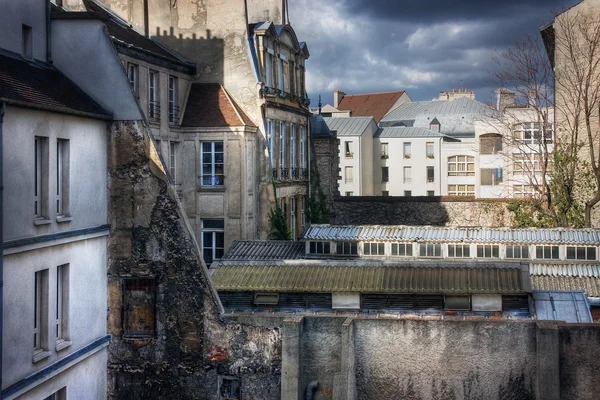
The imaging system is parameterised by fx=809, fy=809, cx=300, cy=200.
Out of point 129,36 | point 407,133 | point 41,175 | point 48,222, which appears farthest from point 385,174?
point 48,222

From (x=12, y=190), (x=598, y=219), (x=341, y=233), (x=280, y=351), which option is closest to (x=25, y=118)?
(x=12, y=190)

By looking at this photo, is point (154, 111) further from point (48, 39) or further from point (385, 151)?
point (385, 151)

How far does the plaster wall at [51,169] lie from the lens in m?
14.7

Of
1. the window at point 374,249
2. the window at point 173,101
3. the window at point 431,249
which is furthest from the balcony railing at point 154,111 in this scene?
the window at point 431,249

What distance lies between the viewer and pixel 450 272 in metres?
25.2

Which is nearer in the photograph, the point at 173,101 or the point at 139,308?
the point at 139,308

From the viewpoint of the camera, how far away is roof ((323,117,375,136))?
6725 centimetres

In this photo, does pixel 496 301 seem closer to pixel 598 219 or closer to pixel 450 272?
pixel 450 272

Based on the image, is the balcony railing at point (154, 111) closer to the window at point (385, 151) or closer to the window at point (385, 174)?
the window at point (385, 151)

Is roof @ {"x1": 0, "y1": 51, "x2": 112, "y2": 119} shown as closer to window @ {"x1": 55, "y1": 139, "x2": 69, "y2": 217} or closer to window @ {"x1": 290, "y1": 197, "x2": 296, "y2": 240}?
window @ {"x1": 55, "y1": 139, "x2": 69, "y2": 217}

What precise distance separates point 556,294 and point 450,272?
3224mm

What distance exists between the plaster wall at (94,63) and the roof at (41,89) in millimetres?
205

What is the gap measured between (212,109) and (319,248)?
763 centimetres

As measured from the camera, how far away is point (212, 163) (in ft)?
110
